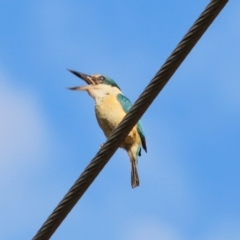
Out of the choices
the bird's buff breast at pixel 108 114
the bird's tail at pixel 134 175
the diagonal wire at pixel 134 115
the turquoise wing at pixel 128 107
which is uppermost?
the turquoise wing at pixel 128 107

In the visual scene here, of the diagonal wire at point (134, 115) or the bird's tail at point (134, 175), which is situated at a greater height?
the bird's tail at point (134, 175)

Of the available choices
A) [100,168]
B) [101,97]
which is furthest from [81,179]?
[101,97]

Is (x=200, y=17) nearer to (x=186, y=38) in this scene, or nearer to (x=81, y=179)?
(x=186, y=38)

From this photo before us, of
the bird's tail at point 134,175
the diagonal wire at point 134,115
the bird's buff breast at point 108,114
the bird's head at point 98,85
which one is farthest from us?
the bird's head at point 98,85

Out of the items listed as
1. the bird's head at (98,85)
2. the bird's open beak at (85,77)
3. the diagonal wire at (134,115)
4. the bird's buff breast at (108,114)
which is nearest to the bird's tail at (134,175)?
the bird's buff breast at (108,114)

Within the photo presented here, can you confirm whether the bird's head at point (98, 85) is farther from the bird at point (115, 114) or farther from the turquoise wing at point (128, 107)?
the turquoise wing at point (128, 107)

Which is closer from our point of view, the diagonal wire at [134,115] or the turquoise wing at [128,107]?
the diagonal wire at [134,115]

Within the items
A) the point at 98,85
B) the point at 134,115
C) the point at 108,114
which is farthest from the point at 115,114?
the point at 134,115
